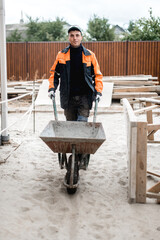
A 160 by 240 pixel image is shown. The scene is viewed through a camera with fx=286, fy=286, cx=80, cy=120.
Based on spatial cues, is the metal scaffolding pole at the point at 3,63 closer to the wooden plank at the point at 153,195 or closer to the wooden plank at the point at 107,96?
the wooden plank at the point at 153,195

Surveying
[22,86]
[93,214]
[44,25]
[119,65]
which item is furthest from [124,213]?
[44,25]

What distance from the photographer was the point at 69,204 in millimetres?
3271

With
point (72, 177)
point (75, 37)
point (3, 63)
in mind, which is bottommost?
point (72, 177)

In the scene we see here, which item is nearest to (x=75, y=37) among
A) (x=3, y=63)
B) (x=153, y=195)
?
(x=3, y=63)

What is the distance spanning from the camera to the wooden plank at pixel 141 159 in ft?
10.4

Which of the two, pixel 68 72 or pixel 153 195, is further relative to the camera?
pixel 68 72

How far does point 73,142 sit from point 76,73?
1.15 meters

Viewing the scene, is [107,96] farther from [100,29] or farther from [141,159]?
[100,29]

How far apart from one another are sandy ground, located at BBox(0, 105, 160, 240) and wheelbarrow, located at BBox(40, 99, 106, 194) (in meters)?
0.27

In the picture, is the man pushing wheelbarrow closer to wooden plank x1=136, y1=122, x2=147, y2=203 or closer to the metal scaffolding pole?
wooden plank x1=136, y1=122, x2=147, y2=203

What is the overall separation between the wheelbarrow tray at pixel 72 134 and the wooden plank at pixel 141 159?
0.45 metres

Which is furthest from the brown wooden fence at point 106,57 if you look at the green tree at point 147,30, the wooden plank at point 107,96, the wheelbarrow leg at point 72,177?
the wheelbarrow leg at point 72,177

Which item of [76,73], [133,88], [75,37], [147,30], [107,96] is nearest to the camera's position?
[75,37]

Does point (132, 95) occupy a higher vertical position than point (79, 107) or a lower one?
lower
